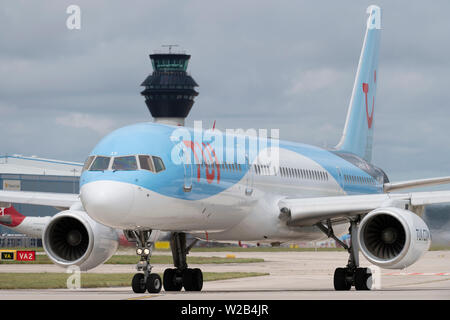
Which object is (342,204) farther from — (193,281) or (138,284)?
(138,284)

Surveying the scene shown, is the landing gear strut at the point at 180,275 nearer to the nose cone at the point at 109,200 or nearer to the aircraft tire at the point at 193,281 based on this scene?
the aircraft tire at the point at 193,281

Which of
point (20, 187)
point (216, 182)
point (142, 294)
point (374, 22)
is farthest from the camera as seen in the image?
point (20, 187)

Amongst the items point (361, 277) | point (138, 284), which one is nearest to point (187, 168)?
point (138, 284)

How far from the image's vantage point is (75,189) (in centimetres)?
12900

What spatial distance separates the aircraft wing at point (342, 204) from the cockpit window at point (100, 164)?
7.22 meters

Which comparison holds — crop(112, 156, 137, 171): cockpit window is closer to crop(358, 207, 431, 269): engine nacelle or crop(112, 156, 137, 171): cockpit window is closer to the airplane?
the airplane

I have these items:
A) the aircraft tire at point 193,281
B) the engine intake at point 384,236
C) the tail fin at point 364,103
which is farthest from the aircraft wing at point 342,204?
the tail fin at point 364,103

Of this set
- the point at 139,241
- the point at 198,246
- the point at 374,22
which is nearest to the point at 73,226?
the point at 139,241

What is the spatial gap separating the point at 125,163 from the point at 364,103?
19422 millimetres

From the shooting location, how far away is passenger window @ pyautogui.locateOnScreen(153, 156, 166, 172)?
23.0m

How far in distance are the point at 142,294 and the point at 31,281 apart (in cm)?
1067

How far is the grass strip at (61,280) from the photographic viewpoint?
99.0ft

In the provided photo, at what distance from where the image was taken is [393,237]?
2539 centimetres
